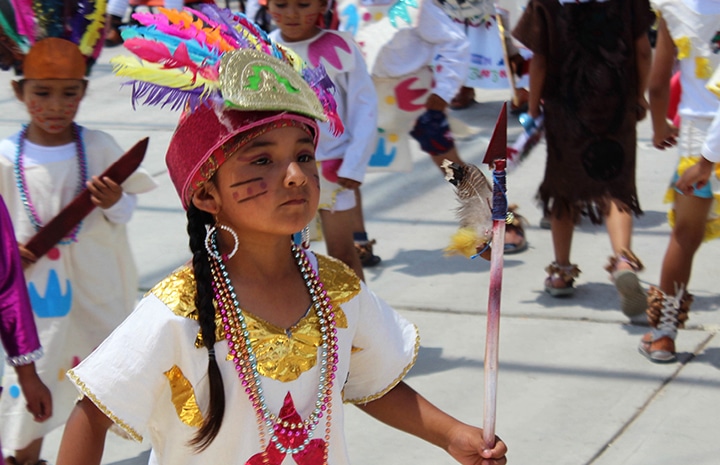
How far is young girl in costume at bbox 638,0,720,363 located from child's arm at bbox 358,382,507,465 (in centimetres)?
211

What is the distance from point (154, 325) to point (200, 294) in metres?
0.12

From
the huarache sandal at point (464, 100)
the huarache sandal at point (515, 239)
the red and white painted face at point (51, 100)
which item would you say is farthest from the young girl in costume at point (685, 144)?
the huarache sandal at point (464, 100)

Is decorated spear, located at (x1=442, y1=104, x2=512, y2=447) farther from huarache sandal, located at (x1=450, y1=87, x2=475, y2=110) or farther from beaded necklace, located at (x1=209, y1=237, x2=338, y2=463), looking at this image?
huarache sandal, located at (x1=450, y1=87, x2=475, y2=110)

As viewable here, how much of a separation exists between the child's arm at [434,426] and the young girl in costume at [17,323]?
1.02 m

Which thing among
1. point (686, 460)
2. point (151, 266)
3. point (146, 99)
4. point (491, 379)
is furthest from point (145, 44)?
point (151, 266)

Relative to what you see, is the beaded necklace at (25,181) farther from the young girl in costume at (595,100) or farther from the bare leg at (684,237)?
the bare leg at (684,237)

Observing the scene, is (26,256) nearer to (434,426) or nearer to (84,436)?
(84,436)

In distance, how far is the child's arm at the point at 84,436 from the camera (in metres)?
2.20

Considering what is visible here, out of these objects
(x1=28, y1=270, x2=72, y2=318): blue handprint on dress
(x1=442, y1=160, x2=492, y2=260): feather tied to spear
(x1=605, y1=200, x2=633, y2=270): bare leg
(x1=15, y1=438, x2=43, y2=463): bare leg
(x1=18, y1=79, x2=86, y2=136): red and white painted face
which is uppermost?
(x1=442, y1=160, x2=492, y2=260): feather tied to spear

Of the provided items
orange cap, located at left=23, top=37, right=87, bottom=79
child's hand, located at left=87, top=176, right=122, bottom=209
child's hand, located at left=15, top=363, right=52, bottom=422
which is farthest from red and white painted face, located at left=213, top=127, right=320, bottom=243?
orange cap, located at left=23, top=37, right=87, bottom=79

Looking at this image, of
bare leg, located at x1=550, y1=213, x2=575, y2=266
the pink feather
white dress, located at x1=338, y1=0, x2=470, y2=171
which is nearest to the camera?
the pink feather

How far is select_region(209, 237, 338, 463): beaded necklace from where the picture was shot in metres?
2.28

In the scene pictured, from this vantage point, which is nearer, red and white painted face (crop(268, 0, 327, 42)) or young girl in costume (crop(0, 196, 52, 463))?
young girl in costume (crop(0, 196, 52, 463))

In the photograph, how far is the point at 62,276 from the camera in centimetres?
398
